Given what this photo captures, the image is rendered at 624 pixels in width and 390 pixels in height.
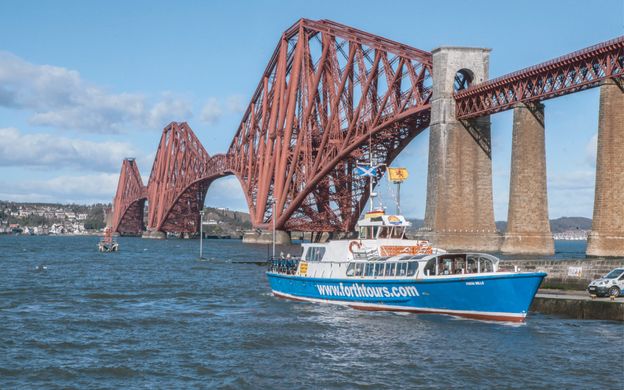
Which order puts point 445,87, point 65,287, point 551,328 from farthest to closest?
point 445,87, point 65,287, point 551,328

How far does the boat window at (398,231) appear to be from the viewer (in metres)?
41.6

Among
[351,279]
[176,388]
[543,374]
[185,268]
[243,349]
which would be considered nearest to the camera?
[176,388]

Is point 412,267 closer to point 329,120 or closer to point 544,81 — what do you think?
point 544,81

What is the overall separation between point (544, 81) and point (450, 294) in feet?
156

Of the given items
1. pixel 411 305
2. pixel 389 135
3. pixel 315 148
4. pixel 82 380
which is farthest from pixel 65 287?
pixel 315 148

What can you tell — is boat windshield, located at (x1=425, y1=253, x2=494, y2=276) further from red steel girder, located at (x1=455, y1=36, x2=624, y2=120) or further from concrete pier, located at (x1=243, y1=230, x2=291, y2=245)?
concrete pier, located at (x1=243, y1=230, x2=291, y2=245)

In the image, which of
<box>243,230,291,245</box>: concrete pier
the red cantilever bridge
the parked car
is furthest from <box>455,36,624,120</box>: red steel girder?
<box>243,230,291,245</box>: concrete pier

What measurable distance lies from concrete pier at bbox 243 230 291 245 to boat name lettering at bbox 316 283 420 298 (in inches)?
3439

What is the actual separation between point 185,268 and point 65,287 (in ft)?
81.9

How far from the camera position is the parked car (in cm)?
3722

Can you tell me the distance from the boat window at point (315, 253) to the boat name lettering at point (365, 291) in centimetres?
160

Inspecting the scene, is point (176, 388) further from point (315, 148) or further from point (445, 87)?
point (315, 148)

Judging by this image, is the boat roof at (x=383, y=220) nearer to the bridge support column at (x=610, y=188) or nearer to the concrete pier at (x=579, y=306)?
the concrete pier at (x=579, y=306)

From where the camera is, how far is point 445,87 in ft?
298
